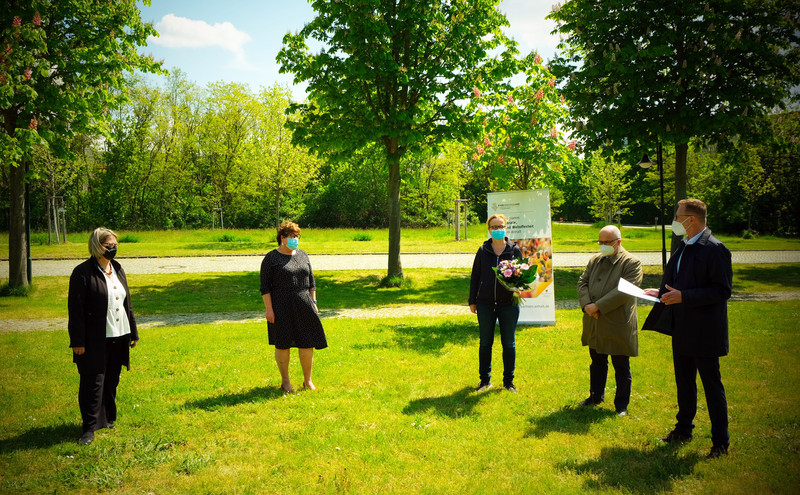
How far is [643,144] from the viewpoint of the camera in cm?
1592

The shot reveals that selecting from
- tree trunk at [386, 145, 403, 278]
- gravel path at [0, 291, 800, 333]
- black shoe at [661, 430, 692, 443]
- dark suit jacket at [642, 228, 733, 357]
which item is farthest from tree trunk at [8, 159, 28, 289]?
dark suit jacket at [642, 228, 733, 357]

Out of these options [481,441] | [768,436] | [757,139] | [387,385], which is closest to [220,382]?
[387,385]

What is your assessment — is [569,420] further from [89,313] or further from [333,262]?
[333,262]

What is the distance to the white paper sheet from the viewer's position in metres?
5.06

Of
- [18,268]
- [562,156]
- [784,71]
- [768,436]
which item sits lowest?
[768,436]

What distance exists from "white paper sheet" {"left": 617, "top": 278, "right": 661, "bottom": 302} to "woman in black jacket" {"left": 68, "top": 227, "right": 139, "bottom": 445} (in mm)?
5500

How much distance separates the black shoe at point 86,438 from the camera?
5.06 meters

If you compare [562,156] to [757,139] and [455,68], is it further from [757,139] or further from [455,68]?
[757,139]

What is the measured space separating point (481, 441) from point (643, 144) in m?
14.0

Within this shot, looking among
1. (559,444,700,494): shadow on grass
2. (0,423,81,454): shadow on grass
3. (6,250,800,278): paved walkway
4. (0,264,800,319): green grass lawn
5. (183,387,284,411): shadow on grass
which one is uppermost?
(6,250,800,278): paved walkway

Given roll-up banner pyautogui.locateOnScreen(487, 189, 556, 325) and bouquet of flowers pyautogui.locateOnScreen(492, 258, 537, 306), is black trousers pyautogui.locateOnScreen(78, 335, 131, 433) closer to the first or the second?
bouquet of flowers pyautogui.locateOnScreen(492, 258, 537, 306)

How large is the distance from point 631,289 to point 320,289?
1201 centimetres

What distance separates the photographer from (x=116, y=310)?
17.9 feet

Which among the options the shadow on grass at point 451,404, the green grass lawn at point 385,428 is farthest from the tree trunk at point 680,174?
the shadow on grass at point 451,404
